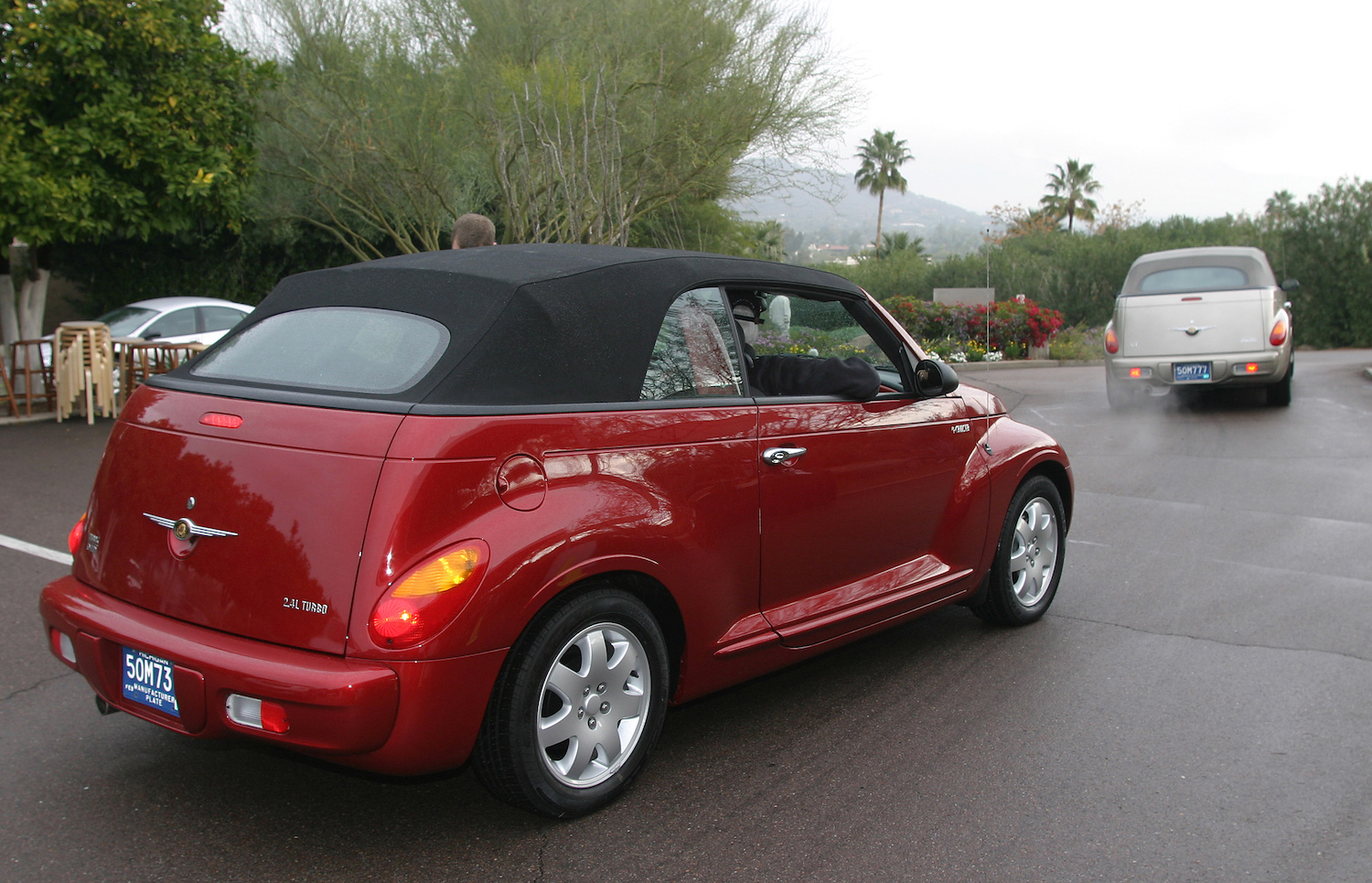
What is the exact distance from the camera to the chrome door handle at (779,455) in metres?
3.66

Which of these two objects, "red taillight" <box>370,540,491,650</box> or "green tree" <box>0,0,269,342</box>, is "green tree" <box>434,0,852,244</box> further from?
"red taillight" <box>370,540,491,650</box>

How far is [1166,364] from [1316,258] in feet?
70.8

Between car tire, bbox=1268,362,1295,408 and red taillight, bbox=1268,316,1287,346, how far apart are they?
3.06ft

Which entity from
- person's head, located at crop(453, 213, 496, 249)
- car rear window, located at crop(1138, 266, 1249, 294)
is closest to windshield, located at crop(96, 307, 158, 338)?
person's head, located at crop(453, 213, 496, 249)

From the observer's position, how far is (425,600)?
274cm

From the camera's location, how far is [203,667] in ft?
9.18

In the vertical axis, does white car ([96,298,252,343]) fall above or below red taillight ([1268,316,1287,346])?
above

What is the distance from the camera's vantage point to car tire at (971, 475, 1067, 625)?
4.91m

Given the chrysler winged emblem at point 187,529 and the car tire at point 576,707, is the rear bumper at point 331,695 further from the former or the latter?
the chrysler winged emblem at point 187,529

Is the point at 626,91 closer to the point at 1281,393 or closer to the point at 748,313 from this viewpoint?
the point at 1281,393

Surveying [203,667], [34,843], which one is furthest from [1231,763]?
[34,843]

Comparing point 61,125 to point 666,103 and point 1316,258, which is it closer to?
point 666,103

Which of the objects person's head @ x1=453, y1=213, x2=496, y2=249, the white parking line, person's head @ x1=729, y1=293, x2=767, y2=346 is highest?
person's head @ x1=453, y1=213, x2=496, y2=249

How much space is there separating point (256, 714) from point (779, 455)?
183cm
